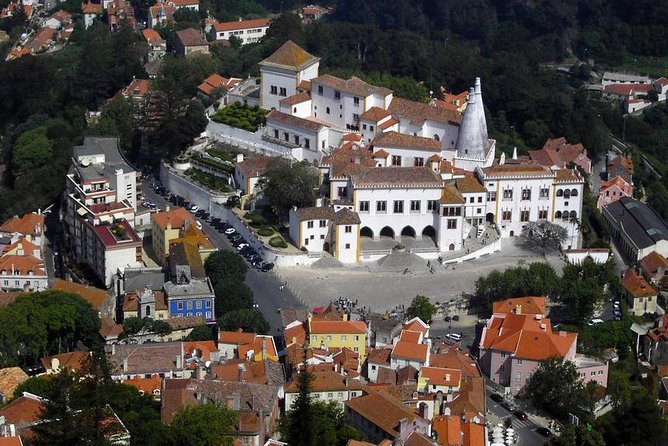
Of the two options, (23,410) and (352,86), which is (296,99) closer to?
(352,86)

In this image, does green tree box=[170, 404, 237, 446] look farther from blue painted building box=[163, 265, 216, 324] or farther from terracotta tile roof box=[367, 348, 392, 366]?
blue painted building box=[163, 265, 216, 324]

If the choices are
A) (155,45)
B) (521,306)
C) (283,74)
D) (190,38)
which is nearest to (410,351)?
(521,306)

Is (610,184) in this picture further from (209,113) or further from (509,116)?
(209,113)

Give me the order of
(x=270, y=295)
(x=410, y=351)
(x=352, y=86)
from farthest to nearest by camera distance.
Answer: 1. (x=352, y=86)
2. (x=270, y=295)
3. (x=410, y=351)

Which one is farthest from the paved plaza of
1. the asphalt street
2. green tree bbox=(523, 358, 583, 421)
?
green tree bbox=(523, 358, 583, 421)

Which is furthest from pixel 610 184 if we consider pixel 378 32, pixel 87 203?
pixel 87 203

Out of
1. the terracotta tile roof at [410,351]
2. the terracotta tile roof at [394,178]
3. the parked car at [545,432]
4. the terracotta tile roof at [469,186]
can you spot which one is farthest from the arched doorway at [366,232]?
the parked car at [545,432]

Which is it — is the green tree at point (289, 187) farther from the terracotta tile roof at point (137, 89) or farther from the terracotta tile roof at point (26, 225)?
the terracotta tile roof at point (137, 89)
